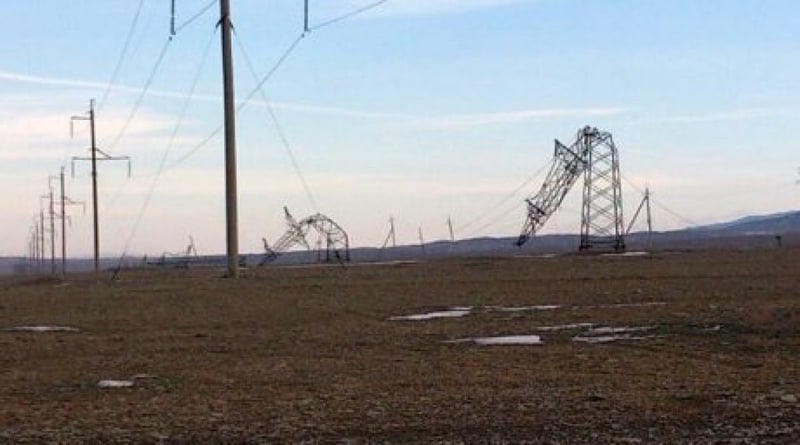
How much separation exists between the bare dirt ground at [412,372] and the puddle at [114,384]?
0.46ft

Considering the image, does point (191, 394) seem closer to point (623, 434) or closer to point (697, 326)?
point (623, 434)

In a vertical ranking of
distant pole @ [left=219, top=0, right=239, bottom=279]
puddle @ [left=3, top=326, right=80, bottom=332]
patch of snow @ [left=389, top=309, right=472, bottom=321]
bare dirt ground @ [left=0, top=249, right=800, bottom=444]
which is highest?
distant pole @ [left=219, top=0, right=239, bottom=279]

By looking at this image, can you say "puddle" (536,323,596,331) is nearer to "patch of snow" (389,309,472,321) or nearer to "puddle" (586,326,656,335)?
"puddle" (586,326,656,335)

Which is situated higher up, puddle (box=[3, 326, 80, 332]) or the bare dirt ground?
puddle (box=[3, 326, 80, 332])

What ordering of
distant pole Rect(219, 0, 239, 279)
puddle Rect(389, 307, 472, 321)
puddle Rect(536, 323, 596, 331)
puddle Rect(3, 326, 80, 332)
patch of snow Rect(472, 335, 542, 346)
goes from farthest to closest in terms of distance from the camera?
1. distant pole Rect(219, 0, 239, 279)
2. puddle Rect(389, 307, 472, 321)
3. puddle Rect(3, 326, 80, 332)
4. puddle Rect(536, 323, 596, 331)
5. patch of snow Rect(472, 335, 542, 346)

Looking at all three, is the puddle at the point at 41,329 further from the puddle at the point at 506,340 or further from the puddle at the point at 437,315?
the puddle at the point at 506,340

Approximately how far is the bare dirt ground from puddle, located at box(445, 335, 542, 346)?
35cm

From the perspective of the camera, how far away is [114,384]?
15.4 m

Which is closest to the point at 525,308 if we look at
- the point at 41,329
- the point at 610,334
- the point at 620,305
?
the point at 620,305

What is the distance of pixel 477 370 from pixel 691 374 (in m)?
2.62

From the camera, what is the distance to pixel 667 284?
37.8 meters

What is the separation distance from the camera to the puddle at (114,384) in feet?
49.9

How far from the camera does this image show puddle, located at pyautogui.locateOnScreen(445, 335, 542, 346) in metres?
19.8

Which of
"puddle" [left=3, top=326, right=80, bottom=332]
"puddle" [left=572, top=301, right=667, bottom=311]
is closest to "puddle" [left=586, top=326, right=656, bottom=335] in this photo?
"puddle" [left=572, top=301, right=667, bottom=311]
